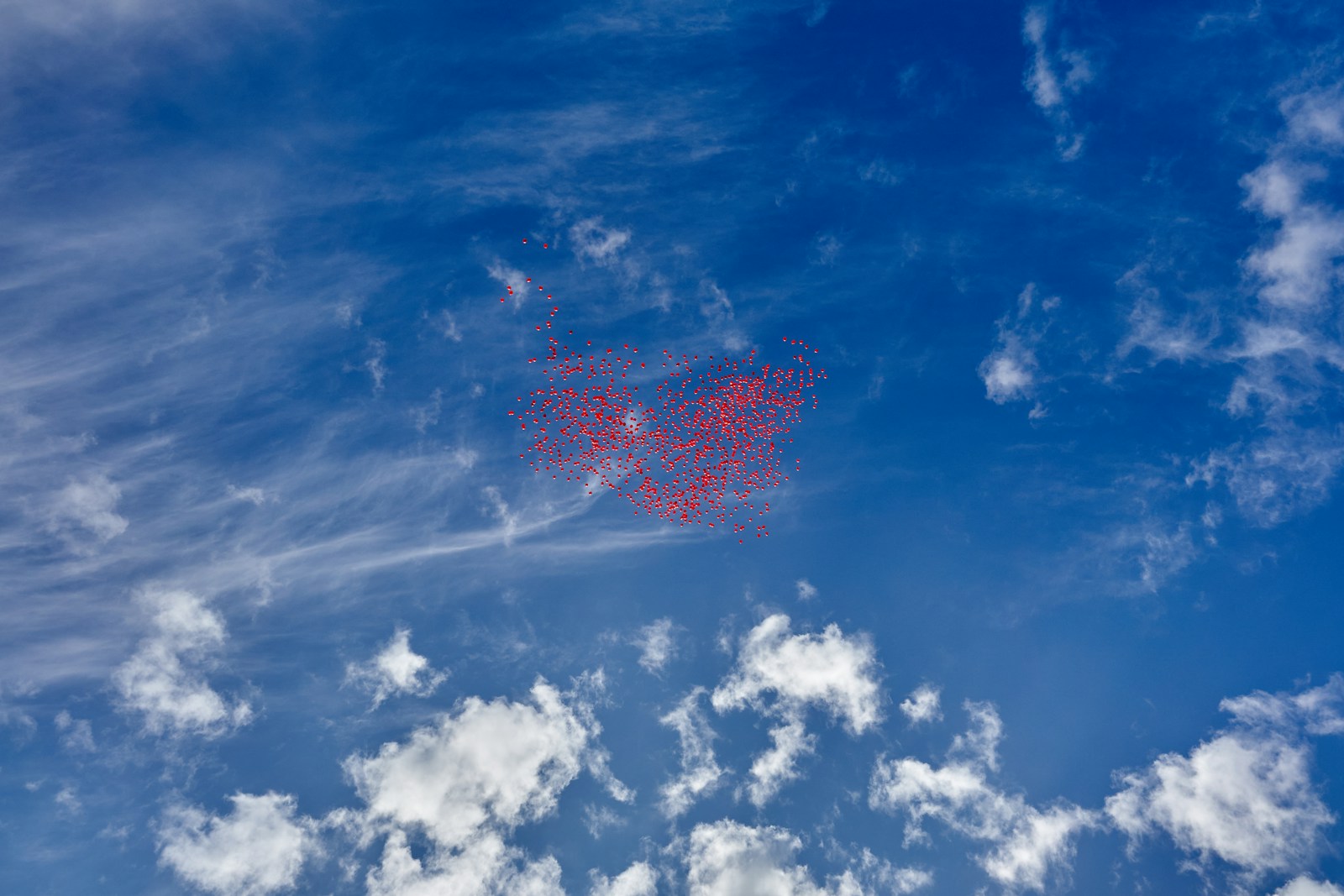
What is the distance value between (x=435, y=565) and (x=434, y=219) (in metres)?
44.3

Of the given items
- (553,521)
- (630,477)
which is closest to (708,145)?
(630,477)

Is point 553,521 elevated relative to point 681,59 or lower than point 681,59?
lower

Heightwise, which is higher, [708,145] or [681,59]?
[681,59]

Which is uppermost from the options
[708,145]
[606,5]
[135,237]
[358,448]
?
[606,5]

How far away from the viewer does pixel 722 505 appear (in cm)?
9388

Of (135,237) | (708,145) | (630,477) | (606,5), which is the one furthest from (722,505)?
(135,237)

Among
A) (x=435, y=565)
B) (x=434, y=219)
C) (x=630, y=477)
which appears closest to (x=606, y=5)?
(x=434, y=219)

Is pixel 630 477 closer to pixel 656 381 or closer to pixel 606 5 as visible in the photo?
pixel 656 381

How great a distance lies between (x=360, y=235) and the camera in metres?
93.1

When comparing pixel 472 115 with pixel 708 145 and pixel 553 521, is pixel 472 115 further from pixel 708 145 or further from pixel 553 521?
pixel 553 521

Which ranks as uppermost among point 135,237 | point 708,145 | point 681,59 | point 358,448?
point 681,59

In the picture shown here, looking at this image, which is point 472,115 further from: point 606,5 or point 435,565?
point 435,565

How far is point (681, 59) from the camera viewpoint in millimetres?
95375

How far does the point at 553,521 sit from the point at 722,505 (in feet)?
71.4
